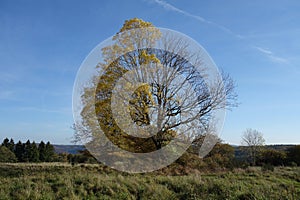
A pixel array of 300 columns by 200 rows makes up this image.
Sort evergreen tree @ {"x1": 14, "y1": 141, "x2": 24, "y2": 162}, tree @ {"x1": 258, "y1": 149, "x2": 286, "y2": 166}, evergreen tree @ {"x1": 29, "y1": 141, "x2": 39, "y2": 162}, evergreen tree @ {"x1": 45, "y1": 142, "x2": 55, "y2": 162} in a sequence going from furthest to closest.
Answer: evergreen tree @ {"x1": 14, "y1": 141, "x2": 24, "y2": 162} < evergreen tree @ {"x1": 45, "y1": 142, "x2": 55, "y2": 162} < evergreen tree @ {"x1": 29, "y1": 141, "x2": 39, "y2": 162} < tree @ {"x1": 258, "y1": 149, "x2": 286, "y2": 166}

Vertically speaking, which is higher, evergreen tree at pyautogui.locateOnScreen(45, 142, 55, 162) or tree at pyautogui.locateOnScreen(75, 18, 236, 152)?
tree at pyautogui.locateOnScreen(75, 18, 236, 152)

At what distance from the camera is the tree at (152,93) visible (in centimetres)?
1218

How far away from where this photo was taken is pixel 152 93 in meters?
13.0

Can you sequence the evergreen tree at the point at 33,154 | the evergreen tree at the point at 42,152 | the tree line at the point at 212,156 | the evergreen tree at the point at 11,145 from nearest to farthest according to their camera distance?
the tree line at the point at 212,156, the evergreen tree at the point at 33,154, the evergreen tree at the point at 42,152, the evergreen tree at the point at 11,145

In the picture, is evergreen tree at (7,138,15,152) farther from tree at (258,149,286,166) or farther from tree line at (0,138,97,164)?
tree at (258,149,286,166)

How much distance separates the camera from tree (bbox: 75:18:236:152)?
1218 centimetres

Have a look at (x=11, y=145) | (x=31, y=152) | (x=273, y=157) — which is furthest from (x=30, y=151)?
(x=273, y=157)

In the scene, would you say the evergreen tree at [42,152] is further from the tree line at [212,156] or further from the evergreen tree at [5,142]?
the evergreen tree at [5,142]

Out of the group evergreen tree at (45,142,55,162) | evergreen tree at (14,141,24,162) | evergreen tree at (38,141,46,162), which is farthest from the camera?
evergreen tree at (14,141,24,162)

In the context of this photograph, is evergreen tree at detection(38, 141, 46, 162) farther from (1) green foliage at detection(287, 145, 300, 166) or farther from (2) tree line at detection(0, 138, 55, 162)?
(1) green foliage at detection(287, 145, 300, 166)

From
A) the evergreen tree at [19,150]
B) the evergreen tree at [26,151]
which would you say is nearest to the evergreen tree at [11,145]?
the evergreen tree at [19,150]

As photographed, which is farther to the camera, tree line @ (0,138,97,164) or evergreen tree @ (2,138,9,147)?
evergreen tree @ (2,138,9,147)

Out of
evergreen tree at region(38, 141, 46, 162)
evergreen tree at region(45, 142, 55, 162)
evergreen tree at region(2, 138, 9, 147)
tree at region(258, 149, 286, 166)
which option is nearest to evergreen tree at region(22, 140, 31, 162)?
evergreen tree at region(38, 141, 46, 162)

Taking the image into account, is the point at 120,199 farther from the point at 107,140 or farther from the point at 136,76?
the point at 136,76
